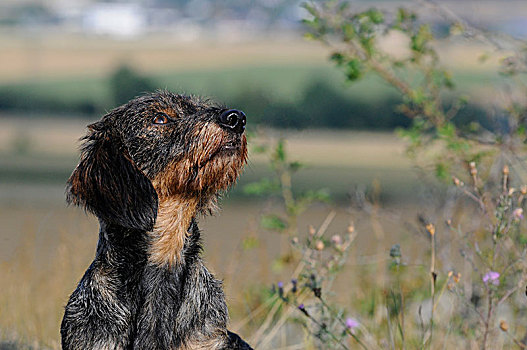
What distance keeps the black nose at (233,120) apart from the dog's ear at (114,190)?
570 millimetres

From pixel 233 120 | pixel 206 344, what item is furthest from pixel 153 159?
pixel 206 344

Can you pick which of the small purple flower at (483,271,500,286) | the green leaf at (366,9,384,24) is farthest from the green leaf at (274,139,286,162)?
the small purple flower at (483,271,500,286)

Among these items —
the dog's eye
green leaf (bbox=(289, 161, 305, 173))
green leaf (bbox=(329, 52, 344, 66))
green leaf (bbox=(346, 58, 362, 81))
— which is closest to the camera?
the dog's eye

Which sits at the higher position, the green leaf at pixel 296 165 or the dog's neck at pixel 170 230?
the dog's neck at pixel 170 230

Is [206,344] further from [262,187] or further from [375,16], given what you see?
[375,16]

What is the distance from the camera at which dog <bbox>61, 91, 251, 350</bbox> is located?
4.27 m

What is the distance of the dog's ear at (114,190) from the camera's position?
14.0 ft

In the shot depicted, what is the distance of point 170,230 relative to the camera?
4.58 meters

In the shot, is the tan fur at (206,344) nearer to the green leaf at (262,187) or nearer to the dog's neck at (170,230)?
the dog's neck at (170,230)

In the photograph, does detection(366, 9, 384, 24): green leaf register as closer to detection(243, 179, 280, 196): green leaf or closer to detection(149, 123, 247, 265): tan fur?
detection(243, 179, 280, 196): green leaf

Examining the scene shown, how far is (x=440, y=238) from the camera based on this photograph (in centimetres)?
717

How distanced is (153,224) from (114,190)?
0.31m

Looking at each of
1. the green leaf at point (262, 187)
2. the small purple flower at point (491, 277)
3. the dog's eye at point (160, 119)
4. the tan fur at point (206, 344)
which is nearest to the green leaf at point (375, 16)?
the green leaf at point (262, 187)

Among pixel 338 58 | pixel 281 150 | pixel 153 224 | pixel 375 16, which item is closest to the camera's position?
pixel 153 224
